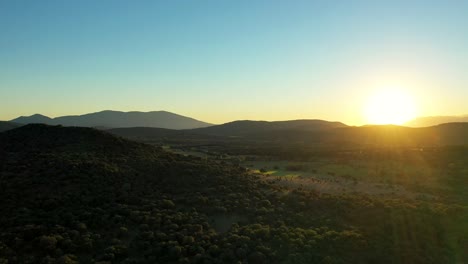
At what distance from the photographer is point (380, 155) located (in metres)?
58.3

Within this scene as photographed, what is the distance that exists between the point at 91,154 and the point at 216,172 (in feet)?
41.4

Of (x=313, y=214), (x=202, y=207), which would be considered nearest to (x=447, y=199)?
(x=313, y=214)

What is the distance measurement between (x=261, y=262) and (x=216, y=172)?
67.9ft

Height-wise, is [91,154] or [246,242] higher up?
[91,154]

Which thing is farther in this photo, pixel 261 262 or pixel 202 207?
pixel 202 207

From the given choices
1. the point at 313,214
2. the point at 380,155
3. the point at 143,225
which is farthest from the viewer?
the point at 380,155

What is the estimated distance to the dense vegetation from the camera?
1667 cm

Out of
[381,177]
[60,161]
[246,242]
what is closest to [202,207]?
[246,242]

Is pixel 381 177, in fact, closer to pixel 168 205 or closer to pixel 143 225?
pixel 168 205

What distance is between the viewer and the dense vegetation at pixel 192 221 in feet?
54.7

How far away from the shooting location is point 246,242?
1788 cm

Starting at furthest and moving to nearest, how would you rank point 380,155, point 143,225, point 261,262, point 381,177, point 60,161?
point 380,155
point 381,177
point 60,161
point 143,225
point 261,262

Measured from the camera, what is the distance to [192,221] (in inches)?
828

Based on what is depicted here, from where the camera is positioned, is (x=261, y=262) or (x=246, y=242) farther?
(x=246, y=242)
